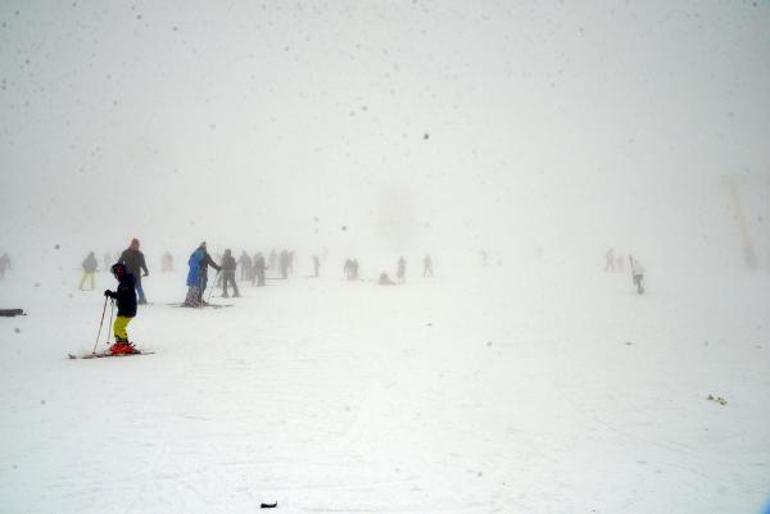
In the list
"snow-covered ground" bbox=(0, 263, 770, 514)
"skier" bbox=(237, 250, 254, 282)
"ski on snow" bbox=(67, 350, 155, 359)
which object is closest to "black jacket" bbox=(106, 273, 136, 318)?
"ski on snow" bbox=(67, 350, 155, 359)

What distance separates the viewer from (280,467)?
12.5 feet

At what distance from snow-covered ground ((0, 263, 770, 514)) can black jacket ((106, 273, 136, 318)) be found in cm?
102

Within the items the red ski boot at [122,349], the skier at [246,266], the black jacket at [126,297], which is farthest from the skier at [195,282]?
the skier at [246,266]

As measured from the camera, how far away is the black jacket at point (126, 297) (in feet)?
25.5

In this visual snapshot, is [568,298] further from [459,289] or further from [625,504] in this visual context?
[625,504]

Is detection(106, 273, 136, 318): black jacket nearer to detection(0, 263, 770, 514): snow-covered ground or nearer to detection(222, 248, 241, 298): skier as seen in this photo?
detection(0, 263, 770, 514): snow-covered ground

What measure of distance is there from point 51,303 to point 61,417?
14054 mm

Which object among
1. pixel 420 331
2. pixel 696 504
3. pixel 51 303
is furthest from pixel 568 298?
pixel 51 303

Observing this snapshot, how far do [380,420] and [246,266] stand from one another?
2379 cm

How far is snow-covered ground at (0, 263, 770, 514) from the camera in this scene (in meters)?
3.47

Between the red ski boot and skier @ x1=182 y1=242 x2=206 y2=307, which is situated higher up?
skier @ x1=182 y1=242 x2=206 y2=307

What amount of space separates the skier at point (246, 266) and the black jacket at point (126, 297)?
1832 centimetres

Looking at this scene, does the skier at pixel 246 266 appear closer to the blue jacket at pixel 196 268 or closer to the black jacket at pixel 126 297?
the blue jacket at pixel 196 268

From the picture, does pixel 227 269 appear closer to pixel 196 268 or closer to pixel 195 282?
pixel 195 282
